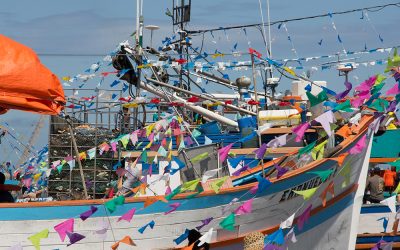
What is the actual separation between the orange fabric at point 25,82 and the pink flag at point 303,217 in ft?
11.3

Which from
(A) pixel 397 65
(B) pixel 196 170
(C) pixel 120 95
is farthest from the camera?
(C) pixel 120 95

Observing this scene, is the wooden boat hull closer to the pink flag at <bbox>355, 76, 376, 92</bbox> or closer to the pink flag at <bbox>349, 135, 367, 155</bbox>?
the pink flag at <bbox>349, 135, 367, 155</bbox>

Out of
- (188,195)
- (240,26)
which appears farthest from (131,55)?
(240,26)

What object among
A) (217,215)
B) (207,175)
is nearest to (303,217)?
(217,215)

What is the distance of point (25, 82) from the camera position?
11930 millimetres

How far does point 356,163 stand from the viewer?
13039 mm

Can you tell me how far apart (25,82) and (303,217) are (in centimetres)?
401

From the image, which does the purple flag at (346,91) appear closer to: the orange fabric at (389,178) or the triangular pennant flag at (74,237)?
Answer: the triangular pennant flag at (74,237)

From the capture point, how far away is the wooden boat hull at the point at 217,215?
12711 millimetres

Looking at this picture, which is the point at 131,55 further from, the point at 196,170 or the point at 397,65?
the point at 397,65

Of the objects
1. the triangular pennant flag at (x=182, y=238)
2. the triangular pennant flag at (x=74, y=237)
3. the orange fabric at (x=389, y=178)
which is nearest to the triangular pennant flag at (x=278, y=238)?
the triangular pennant flag at (x=182, y=238)

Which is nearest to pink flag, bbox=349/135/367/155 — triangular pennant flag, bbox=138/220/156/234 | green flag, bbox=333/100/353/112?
green flag, bbox=333/100/353/112

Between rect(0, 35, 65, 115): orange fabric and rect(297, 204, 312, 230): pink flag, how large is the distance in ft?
11.3

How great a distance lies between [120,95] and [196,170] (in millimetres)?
3316
